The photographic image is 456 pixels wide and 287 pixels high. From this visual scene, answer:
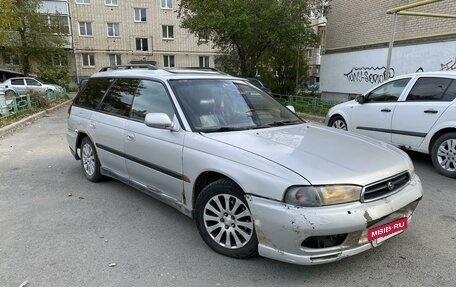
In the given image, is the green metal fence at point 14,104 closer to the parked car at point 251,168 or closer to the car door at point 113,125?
the car door at point 113,125

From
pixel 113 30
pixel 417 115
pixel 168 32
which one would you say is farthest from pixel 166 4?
pixel 417 115

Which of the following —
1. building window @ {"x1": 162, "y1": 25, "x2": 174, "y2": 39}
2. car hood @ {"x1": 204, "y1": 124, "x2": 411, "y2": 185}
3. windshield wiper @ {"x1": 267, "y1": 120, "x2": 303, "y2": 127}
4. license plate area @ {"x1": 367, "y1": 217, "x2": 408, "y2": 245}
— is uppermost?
building window @ {"x1": 162, "y1": 25, "x2": 174, "y2": 39}

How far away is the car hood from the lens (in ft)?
9.19

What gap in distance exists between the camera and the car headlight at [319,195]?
105 inches

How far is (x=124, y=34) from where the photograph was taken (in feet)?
125

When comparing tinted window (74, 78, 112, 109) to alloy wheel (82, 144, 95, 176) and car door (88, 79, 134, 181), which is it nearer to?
car door (88, 79, 134, 181)

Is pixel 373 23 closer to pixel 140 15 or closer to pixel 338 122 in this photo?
pixel 338 122

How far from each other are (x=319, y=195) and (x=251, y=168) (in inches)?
22.9

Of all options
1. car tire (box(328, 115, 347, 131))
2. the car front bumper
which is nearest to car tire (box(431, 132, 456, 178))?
car tire (box(328, 115, 347, 131))

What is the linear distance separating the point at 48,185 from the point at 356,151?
4.44 meters

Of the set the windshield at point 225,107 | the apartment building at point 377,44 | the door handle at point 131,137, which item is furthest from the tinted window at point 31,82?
the windshield at point 225,107

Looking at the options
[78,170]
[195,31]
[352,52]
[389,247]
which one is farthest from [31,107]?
[389,247]

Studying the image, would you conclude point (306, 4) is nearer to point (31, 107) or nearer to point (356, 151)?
point (31, 107)

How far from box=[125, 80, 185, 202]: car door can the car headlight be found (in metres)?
1.31
